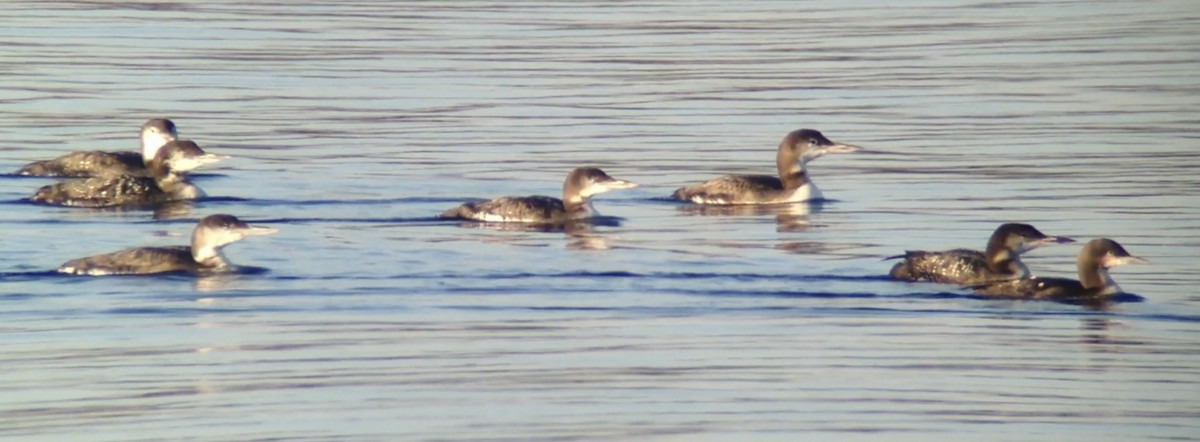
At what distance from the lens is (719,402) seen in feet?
38.0

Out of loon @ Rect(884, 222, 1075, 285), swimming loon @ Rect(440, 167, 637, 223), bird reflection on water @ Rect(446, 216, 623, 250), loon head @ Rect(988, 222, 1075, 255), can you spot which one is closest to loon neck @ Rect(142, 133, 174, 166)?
swimming loon @ Rect(440, 167, 637, 223)

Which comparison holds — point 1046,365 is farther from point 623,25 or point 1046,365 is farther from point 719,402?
point 623,25

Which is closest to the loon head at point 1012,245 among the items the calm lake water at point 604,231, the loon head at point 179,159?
the calm lake water at point 604,231

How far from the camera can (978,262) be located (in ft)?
50.3

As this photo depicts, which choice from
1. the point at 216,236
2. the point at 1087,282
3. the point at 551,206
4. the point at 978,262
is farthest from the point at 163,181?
the point at 1087,282

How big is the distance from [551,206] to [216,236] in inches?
130

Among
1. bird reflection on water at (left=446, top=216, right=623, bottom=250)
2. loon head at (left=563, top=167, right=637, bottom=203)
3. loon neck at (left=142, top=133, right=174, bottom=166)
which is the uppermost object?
loon neck at (left=142, top=133, right=174, bottom=166)

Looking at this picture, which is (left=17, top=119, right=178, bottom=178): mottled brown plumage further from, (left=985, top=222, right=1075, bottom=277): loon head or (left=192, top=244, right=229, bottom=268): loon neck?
(left=985, top=222, right=1075, bottom=277): loon head

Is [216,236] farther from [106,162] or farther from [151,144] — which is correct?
[151,144]

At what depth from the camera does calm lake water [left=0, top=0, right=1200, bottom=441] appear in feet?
38.0

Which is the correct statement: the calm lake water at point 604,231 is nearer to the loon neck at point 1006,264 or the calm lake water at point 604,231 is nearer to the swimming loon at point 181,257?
the swimming loon at point 181,257

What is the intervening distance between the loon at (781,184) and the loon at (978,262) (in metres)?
3.99

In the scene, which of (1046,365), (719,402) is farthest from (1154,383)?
(719,402)

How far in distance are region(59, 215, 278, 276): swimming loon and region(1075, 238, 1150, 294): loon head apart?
5.16 metres
